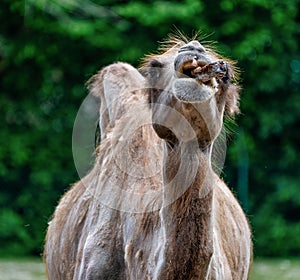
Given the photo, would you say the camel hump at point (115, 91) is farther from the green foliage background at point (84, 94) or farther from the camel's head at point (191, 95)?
the green foliage background at point (84, 94)

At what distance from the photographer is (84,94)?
15.2 m

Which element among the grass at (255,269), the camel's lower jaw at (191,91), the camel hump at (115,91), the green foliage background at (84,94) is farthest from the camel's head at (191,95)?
the green foliage background at (84,94)

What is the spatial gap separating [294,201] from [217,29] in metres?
3.09

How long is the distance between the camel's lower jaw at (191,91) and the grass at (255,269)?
757cm

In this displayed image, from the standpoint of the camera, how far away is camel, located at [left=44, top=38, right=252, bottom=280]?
4.35 meters

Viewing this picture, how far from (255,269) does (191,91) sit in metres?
9.46

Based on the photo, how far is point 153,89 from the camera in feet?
15.2

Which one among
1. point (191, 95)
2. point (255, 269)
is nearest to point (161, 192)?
point (191, 95)

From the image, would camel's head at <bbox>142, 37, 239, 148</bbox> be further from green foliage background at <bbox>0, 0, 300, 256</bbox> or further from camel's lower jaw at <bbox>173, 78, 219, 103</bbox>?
green foliage background at <bbox>0, 0, 300, 256</bbox>

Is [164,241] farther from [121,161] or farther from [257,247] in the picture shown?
[257,247]

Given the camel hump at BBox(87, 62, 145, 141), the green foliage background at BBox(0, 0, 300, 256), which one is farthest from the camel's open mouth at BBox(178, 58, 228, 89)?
the green foliage background at BBox(0, 0, 300, 256)

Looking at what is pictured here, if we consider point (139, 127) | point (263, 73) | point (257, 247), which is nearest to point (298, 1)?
point (263, 73)

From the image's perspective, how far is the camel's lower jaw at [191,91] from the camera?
4184mm

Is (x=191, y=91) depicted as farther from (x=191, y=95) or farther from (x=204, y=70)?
(x=204, y=70)
